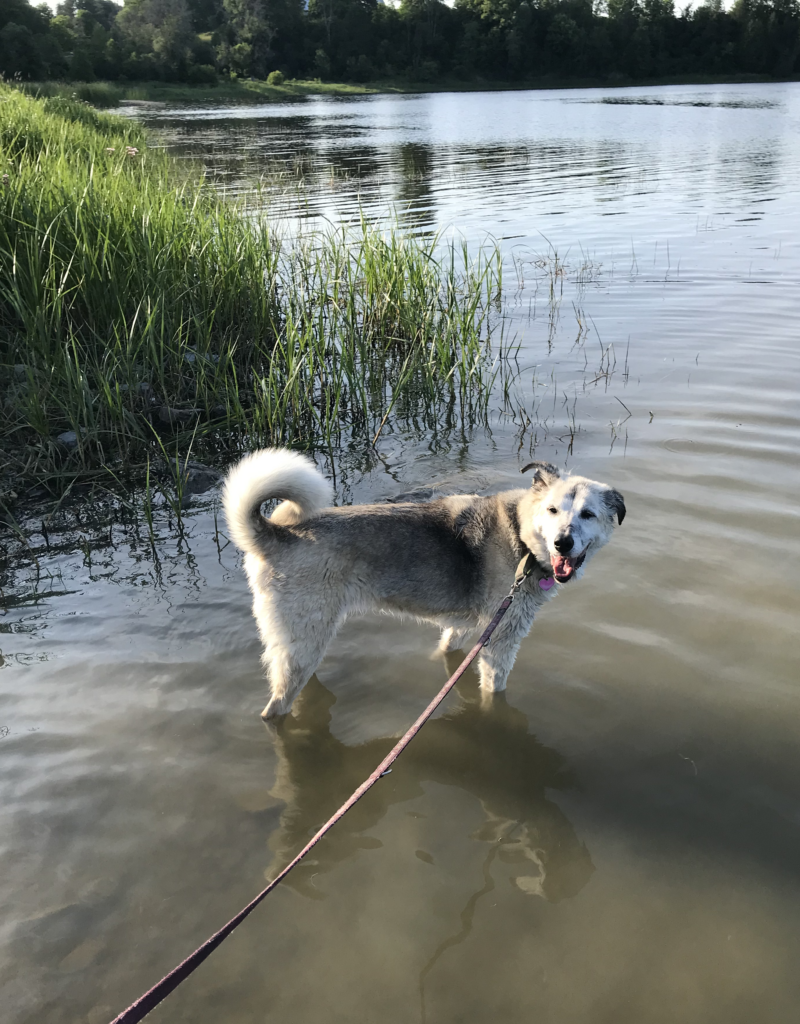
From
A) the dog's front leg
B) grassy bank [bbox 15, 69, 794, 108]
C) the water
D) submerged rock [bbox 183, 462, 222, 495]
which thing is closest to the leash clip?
Answer: the dog's front leg

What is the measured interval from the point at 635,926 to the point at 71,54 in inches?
3276

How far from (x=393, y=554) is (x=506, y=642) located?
0.82 metres

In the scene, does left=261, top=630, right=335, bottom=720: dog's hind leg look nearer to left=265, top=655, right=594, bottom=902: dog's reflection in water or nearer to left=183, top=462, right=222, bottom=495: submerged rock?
left=265, top=655, right=594, bottom=902: dog's reflection in water

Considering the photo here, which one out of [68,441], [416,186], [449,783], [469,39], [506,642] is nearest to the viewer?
[449,783]

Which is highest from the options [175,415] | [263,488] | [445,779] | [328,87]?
[328,87]

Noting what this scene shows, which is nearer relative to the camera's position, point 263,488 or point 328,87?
point 263,488

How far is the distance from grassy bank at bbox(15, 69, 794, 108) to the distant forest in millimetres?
2353

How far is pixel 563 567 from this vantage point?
3.39 metres

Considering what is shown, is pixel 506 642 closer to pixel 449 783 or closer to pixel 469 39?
pixel 449 783

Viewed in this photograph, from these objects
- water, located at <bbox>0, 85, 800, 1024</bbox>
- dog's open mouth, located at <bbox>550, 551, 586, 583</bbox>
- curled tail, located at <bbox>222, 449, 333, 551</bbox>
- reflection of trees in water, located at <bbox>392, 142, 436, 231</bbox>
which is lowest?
water, located at <bbox>0, 85, 800, 1024</bbox>

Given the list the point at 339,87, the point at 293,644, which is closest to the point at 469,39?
the point at 339,87

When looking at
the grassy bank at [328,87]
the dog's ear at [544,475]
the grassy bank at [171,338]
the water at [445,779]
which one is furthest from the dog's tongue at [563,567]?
the grassy bank at [328,87]

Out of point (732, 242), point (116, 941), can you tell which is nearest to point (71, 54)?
point (732, 242)

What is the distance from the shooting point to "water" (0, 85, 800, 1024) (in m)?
2.49
